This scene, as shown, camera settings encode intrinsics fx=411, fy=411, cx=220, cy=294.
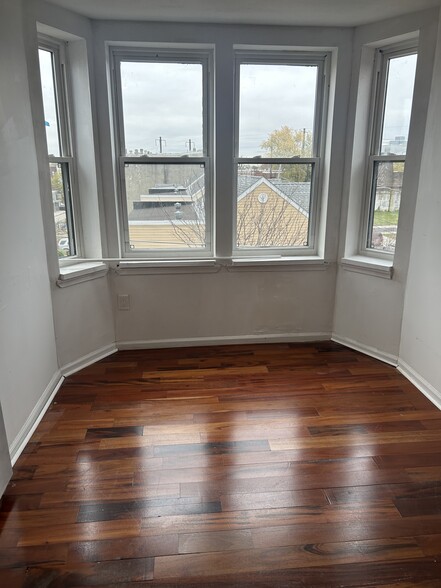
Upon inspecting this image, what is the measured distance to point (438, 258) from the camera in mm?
2686

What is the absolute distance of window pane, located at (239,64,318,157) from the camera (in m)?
3.21

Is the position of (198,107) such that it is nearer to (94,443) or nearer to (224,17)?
(224,17)

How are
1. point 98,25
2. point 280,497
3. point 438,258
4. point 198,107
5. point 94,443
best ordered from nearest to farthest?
point 280,497
point 94,443
point 438,258
point 98,25
point 198,107

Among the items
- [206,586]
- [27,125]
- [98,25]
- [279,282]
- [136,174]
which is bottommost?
[206,586]

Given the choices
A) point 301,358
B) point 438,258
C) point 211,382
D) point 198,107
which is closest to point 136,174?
point 198,107

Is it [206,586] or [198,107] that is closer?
[206,586]

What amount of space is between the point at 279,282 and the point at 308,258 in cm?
32

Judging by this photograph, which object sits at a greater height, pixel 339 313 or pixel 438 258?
pixel 438 258

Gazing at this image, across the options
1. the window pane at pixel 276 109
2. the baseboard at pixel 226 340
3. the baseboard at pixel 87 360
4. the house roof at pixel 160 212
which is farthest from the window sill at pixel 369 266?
the baseboard at pixel 87 360

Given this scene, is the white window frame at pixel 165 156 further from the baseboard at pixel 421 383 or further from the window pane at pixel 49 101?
the baseboard at pixel 421 383

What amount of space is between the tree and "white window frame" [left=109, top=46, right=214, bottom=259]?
1.64 feet

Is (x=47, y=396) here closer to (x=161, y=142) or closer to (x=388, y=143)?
(x=161, y=142)

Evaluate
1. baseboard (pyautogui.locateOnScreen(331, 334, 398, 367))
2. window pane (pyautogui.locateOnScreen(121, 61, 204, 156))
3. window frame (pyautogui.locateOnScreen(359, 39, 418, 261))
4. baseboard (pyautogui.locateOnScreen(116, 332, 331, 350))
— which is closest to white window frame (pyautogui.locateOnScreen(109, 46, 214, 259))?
window pane (pyautogui.locateOnScreen(121, 61, 204, 156))

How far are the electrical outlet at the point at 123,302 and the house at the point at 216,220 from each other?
3 cm
